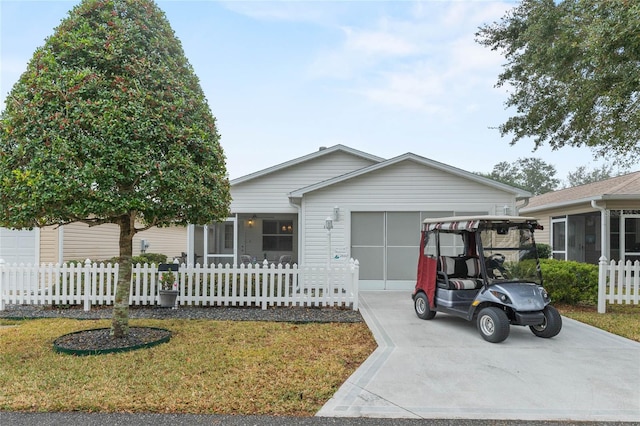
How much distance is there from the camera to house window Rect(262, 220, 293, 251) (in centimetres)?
1380

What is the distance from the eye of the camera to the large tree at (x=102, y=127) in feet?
14.5

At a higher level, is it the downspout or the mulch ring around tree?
the downspout

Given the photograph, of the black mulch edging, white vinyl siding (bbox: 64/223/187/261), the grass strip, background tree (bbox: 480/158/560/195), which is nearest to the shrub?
the black mulch edging

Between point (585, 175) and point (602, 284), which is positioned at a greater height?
point (585, 175)

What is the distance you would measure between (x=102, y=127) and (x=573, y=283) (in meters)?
9.42

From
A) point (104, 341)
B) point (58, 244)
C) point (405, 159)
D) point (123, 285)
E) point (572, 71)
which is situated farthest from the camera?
point (405, 159)

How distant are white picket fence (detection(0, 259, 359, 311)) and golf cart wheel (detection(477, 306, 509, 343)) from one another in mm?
2638

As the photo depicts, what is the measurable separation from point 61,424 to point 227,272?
4.71 metres

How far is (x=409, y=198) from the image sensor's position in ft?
32.5

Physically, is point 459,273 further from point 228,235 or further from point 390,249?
point 228,235

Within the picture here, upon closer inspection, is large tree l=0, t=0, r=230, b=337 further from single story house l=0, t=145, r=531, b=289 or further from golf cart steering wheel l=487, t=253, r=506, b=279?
single story house l=0, t=145, r=531, b=289

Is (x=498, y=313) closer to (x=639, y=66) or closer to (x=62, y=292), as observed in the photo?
(x=639, y=66)

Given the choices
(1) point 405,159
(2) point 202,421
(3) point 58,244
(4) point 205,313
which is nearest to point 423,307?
(4) point 205,313

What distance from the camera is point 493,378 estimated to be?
3957 millimetres
